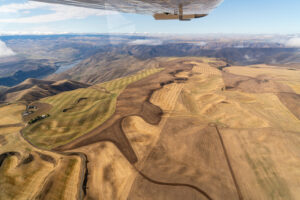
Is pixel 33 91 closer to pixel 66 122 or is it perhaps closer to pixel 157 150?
pixel 66 122

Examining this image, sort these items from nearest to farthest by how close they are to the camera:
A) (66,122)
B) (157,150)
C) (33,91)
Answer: (157,150) < (66,122) < (33,91)

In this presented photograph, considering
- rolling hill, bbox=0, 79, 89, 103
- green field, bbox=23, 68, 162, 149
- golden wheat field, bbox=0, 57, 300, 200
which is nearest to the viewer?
golden wheat field, bbox=0, 57, 300, 200

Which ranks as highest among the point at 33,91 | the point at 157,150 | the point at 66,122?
the point at 66,122

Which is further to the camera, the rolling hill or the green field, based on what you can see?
the rolling hill

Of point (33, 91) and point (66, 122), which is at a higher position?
point (66, 122)

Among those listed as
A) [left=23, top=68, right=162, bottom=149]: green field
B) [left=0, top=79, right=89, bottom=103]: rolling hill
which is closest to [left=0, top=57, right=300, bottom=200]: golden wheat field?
[left=23, top=68, right=162, bottom=149]: green field

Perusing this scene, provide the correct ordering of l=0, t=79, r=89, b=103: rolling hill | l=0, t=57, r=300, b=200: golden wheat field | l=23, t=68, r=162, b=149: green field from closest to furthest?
l=0, t=57, r=300, b=200: golden wheat field → l=23, t=68, r=162, b=149: green field → l=0, t=79, r=89, b=103: rolling hill

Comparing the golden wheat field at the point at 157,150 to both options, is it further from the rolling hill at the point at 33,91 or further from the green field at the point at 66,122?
the rolling hill at the point at 33,91

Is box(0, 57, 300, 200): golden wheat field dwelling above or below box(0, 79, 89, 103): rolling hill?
above

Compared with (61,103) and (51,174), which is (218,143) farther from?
(61,103)

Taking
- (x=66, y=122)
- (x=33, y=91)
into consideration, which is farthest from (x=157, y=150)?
(x=33, y=91)

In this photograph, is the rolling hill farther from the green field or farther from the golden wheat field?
the green field

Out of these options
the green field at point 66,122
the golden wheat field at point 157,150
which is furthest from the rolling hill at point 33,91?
the green field at point 66,122
